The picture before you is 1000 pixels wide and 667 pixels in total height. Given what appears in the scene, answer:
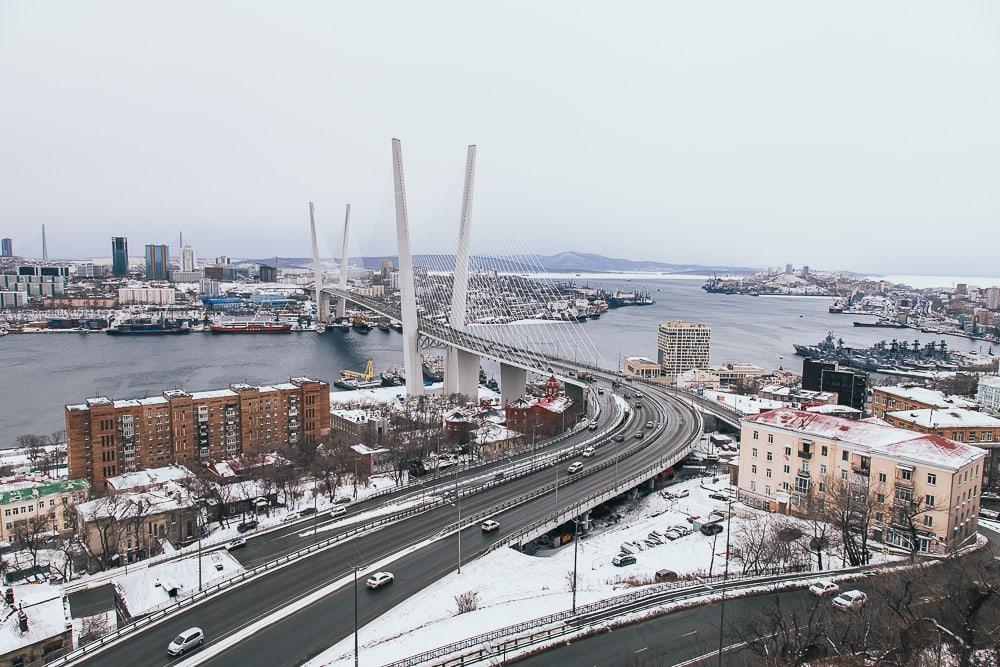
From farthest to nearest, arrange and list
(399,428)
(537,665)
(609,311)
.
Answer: (609,311), (399,428), (537,665)

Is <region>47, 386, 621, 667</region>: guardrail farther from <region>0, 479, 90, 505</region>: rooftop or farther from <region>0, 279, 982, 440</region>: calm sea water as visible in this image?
<region>0, 279, 982, 440</region>: calm sea water

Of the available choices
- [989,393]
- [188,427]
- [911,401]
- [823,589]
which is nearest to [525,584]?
[823,589]

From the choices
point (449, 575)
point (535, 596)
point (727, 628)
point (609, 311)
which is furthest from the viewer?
point (609, 311)

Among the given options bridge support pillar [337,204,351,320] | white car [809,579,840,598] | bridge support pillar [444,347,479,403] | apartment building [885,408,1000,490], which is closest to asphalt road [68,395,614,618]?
white car [809,579,840,598]

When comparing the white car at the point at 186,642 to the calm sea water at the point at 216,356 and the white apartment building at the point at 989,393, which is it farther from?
the white apartment building at the point at 989,393

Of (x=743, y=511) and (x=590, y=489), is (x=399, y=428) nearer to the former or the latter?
(x=590, y=489)

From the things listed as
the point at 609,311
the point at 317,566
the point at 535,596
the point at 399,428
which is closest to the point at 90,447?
the point at 399,428
